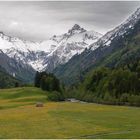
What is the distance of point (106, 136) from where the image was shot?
245ft

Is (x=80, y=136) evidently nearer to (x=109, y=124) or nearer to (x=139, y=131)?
(x=139, y=131)

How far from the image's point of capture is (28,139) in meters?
68.2

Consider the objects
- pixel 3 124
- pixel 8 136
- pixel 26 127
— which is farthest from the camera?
pixel 3 124

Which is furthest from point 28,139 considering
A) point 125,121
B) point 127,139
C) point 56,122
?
point 125,121

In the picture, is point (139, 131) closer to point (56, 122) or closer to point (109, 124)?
point (109, 124)

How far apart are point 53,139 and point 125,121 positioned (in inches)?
1304

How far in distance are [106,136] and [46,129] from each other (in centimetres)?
1370

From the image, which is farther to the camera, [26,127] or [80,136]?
[26,127]

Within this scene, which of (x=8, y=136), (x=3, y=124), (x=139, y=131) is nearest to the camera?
(x=8, y=136)

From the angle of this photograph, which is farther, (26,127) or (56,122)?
(56,122)

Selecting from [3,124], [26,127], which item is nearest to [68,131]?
[26,127]

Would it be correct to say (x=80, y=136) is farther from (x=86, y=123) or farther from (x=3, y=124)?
(x=3, y=124)

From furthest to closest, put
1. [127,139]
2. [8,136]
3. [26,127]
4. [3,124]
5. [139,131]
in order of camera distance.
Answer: [3,124] < [26,127] < [139,131] < [8,136] < [127,139]

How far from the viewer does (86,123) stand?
308 ft
